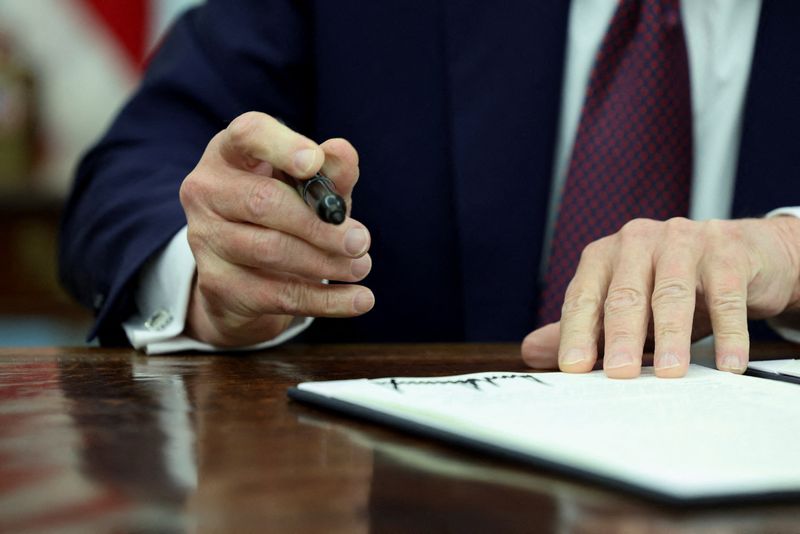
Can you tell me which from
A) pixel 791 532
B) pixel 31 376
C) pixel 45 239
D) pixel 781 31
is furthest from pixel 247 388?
pixel 45 239

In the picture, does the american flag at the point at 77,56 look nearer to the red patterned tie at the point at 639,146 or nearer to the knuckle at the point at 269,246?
the red patterned tie at the point at 639,146

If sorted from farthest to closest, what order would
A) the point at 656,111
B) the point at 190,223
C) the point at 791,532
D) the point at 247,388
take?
the point at 656,111 → the point at 190,223 → the point at 247,388 → the point at 791,532

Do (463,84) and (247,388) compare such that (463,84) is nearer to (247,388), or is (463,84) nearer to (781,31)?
(781,31)

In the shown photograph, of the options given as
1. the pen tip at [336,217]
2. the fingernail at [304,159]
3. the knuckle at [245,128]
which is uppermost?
the knuckle at [245,128]

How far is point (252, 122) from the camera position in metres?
0.84

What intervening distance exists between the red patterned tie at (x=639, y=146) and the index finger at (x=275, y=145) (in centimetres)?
57

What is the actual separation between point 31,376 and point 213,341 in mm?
265

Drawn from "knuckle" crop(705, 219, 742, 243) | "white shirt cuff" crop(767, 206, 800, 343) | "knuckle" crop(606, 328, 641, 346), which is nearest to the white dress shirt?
"white shirt cuff" crop(767, 206, 800, 343)

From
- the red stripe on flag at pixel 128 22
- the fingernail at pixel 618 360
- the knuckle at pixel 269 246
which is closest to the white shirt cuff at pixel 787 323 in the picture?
the fingernail at pixel 618 360

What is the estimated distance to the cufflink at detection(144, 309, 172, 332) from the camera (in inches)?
41.0

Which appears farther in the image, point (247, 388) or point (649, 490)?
point (247, 388)

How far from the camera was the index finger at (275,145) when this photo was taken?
80 centimetres
